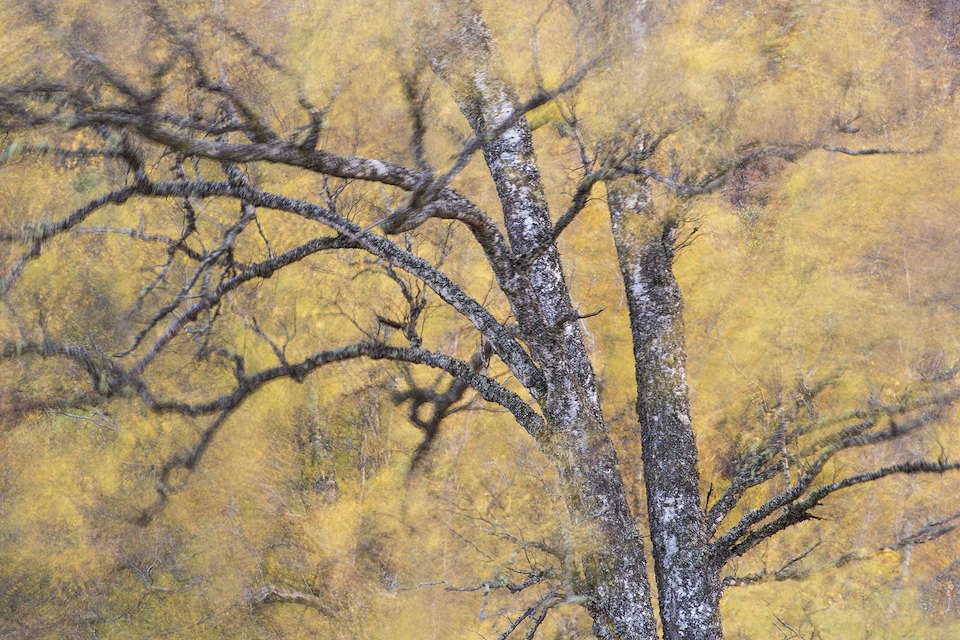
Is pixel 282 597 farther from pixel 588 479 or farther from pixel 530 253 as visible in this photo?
pixel 530 253

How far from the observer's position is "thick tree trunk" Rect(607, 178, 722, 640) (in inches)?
157

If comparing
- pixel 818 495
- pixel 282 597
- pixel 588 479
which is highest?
pixel 282 597

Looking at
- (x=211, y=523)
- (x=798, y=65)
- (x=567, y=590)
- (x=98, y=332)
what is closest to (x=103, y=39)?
(x=567, y=590)

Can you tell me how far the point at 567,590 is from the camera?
3943mm

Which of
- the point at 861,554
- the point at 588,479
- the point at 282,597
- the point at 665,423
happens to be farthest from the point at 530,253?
the point at 282,597

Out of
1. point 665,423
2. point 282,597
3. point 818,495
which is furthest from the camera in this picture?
point 282,597

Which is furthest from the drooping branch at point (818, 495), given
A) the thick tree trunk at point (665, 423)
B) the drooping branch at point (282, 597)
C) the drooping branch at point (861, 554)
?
the drooping branch at point (282, 597)

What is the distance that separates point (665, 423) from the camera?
4254mm

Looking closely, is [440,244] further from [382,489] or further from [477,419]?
[382,489]

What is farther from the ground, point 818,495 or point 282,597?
point 282,597

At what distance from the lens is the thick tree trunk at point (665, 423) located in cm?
399

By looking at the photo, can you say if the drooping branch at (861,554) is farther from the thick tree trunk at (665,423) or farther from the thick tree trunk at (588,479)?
the thick tree trunk at (588,479)

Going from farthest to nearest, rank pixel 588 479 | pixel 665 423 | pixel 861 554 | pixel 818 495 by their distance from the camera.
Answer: pixel 665 423 → pixel 861 554 → pixel 588 479 → pixel 818 495

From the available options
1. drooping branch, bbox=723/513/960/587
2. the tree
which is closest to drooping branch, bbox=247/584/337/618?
the tree
